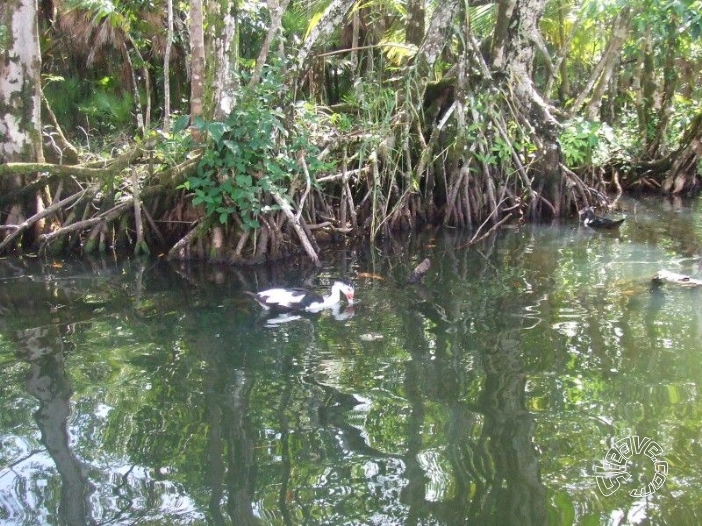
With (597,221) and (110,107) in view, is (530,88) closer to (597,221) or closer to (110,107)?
(597,221)

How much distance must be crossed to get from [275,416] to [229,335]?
166 cm

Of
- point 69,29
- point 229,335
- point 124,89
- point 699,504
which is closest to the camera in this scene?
point 699,504

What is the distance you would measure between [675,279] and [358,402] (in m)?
3.71

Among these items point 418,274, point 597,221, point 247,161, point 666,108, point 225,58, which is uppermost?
point 225,58

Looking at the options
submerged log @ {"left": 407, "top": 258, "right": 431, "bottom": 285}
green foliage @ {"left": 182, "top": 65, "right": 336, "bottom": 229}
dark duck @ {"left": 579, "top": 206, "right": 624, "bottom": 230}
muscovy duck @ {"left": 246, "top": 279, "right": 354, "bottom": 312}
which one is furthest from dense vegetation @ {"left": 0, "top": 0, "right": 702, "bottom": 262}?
muscovy duck @ {"left": 246, "top": 279, "right": 354, "bottom": 312}

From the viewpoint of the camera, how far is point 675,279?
644cm

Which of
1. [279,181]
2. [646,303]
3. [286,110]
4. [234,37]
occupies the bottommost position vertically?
[646,303]

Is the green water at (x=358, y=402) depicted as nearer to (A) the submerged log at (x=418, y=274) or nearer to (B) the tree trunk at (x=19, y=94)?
(A) the submerged log at (x=418, y=274)

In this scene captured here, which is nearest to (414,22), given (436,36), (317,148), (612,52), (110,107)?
(436,36)

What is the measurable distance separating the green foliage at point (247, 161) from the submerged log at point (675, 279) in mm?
4031

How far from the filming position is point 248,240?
27.6ft

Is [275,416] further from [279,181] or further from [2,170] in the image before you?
[2,170]

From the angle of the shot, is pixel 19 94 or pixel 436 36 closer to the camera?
pixel 19 94

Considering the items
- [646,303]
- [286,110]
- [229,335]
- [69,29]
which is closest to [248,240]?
[286,110]
